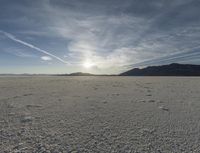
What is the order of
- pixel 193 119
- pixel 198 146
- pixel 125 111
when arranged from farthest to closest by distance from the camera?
pixel 125 111 → pixel 193 119 → pixel 198 146

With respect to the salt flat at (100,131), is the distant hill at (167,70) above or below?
above

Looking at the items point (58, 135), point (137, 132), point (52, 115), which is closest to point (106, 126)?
point (137, 132)

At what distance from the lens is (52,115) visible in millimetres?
6230

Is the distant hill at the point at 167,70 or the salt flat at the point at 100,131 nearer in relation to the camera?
the salt flat at the point at 100,131

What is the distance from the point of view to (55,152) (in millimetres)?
3412

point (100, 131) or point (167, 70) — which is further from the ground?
point (167, 70)

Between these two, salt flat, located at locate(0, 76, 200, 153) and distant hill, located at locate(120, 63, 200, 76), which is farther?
distant hill, located at locate(120, 63, 200, 76)

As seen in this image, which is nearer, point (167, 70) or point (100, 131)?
point (100, 131)

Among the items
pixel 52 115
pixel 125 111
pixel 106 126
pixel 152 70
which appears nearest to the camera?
pixel 106 126

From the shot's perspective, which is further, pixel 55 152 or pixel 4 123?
pixel 4 123

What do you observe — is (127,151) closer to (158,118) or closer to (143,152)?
(143,152)

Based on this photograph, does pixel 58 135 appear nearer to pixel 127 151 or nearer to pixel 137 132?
pixel 127 151

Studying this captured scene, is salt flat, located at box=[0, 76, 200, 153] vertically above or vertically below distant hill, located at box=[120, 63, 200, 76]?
below

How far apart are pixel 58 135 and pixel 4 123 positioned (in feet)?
6.91
